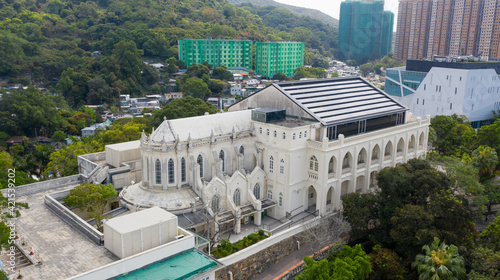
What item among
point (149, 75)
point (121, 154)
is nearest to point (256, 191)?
point (121, 154)

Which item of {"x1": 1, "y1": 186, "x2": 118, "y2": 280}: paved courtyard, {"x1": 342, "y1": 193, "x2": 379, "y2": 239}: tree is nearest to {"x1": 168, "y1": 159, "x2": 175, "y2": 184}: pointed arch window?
{"x1": 1, "y1": 186, "x2": 118, "y2": 280}: paved courtyard

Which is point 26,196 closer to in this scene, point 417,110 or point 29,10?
point 417,110

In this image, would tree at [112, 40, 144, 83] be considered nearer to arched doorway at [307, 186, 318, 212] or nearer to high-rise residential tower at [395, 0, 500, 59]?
arched doorway at [307, 186, 318, 212]

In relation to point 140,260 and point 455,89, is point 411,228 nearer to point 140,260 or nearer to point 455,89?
point 140,260

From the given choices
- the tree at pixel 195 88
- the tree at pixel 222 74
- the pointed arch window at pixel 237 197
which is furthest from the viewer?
the tree at pixel 222 74

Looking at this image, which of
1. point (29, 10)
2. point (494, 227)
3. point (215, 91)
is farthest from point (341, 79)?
point (29, 10)

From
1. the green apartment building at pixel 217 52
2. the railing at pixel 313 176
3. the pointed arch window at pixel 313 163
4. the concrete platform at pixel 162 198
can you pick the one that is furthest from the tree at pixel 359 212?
the green apartment building at pixel 217 52

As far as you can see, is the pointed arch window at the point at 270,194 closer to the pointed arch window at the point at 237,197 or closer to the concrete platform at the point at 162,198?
the pointed arch window at the point at 237,197
